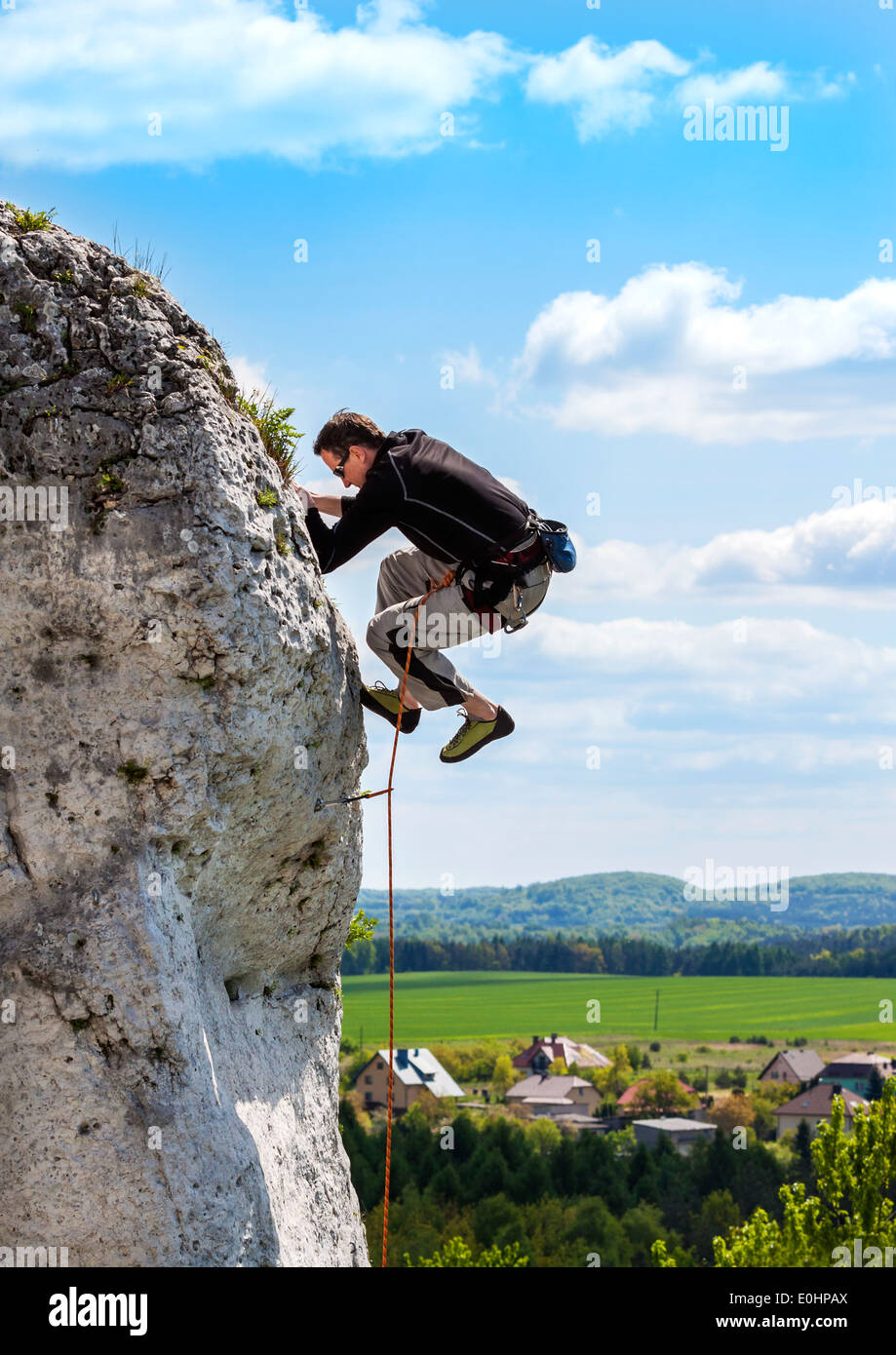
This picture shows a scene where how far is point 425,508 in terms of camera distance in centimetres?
815

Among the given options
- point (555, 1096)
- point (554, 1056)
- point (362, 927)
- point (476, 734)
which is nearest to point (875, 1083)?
point (555, 1096)

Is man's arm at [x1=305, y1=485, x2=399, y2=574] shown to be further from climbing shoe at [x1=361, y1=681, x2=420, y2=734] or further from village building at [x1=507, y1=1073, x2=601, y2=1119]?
village building at [x1=507, y1=1073, x2=601, y2=1119]

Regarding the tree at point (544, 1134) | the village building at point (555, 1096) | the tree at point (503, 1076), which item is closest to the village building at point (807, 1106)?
the tree at point (544, 1134)

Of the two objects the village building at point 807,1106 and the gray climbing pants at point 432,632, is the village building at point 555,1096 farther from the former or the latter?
the gray climbing pants at point 432,632

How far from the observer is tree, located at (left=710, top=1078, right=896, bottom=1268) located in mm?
29281

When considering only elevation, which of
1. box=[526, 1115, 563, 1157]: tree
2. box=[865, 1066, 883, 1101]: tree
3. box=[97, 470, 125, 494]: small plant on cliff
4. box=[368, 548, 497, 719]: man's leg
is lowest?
box=[526, 1115, 563, 1157]: tree

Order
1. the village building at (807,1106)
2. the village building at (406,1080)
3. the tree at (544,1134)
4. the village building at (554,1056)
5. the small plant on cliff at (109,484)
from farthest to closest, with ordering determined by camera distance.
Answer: the village building at (554,1056) < the village building at (406,1080) < the village building at (807,1106) < the tree at (544,1134) < the small plant on cliff at (109,484)

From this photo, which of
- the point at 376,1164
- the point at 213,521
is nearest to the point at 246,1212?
the point at 213,521

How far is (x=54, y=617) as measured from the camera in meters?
6.75

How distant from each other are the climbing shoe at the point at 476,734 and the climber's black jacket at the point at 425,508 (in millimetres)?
1301

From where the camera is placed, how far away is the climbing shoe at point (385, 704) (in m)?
8.78

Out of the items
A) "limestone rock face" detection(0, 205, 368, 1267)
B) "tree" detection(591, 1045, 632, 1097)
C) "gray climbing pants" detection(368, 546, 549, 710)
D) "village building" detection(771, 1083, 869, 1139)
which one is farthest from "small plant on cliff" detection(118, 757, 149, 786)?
"tree" detection(591, 1045, 632, 1097)

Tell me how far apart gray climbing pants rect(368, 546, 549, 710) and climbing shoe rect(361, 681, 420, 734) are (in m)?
0.12
